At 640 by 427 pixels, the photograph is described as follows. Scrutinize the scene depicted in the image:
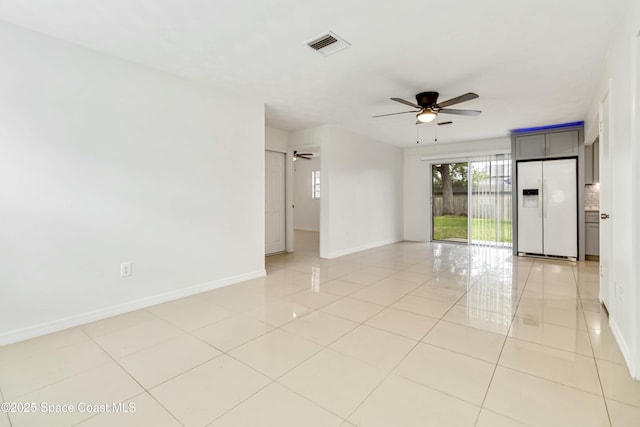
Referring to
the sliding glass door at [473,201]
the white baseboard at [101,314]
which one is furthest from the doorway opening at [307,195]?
the white baseboard at [101,314]

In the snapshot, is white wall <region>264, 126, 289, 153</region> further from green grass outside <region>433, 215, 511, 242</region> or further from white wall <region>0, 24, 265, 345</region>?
green grass outside <region>433, 215, 511, 242</region>

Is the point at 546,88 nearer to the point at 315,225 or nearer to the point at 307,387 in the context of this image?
the point at 307,387

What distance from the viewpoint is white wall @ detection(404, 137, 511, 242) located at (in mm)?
7512

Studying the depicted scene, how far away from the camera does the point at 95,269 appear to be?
9.36 feet

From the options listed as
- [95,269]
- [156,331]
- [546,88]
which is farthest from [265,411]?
[546,88]

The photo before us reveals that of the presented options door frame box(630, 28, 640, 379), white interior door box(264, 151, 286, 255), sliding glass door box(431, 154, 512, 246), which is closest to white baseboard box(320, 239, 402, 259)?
white interior door box(264, 151, 286, 255)

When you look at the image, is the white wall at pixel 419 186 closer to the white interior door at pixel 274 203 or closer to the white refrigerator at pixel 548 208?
the white refrigerator at pixel 548 208

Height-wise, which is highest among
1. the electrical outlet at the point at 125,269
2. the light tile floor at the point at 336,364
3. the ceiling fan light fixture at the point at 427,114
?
the ceiling fan light fixture at the point at 427,114

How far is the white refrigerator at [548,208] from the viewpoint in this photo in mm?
5547

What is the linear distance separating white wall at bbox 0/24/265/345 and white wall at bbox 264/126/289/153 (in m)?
1.91

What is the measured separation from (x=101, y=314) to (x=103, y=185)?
1234 millimetres

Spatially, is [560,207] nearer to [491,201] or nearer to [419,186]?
[491,201]

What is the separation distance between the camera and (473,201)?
6973 millimetres

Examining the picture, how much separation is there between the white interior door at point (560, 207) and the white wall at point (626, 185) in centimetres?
337
